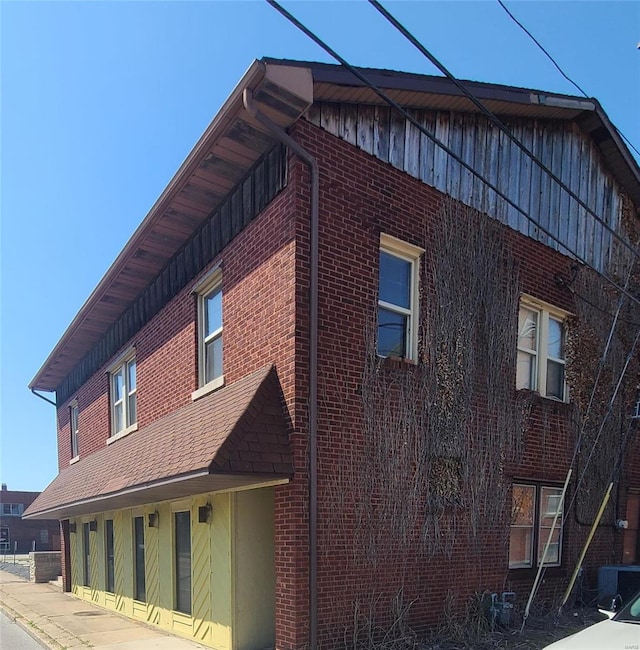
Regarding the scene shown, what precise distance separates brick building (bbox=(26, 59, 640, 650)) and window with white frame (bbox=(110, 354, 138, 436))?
1098 millimetres

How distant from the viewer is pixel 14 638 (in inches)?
387

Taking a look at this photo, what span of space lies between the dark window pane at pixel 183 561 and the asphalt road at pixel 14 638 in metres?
2.29

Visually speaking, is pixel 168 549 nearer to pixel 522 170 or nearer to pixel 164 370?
pixel 164 370

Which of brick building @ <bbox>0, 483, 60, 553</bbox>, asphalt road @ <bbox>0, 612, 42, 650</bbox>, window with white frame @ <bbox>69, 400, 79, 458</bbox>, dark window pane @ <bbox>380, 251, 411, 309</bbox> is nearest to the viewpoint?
dark window pane @ <bbox>380, 251, 411, 309</bbox>

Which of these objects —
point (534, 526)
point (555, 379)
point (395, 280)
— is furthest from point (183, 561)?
point (555, 379)

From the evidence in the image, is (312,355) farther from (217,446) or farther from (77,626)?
(77,626)

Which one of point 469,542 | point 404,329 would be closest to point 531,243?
point 404,329

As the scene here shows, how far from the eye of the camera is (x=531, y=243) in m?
9.91

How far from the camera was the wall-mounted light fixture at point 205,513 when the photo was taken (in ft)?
26.8

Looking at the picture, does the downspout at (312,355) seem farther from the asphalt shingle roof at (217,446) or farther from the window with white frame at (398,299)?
the window with white frame at (398,299)

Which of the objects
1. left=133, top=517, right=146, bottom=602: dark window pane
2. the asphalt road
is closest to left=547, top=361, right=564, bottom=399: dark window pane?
left=133, top=517, right=146, bottom=602: dark window pane

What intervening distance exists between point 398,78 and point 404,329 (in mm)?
3409

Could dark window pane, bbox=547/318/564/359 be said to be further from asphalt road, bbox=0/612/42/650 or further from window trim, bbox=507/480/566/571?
asphalt road, bbox=0/612/42/650

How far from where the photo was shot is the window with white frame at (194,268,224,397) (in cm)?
902
